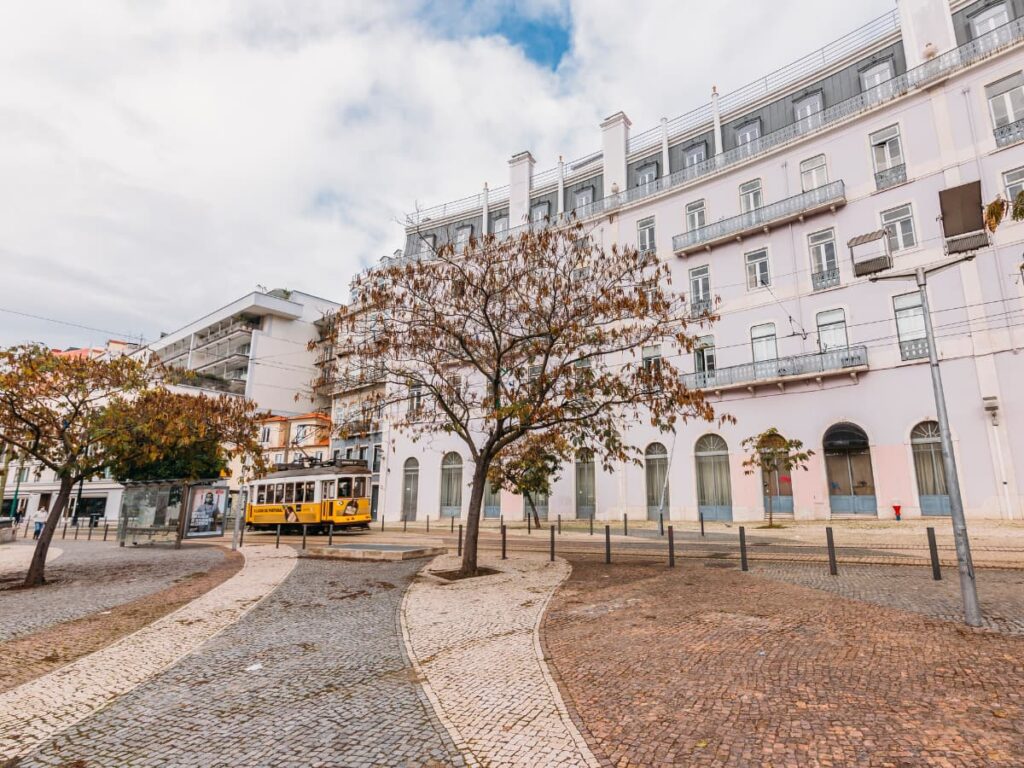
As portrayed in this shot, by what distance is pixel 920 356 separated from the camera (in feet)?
66.3

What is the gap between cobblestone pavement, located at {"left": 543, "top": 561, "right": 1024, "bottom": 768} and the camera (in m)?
3.54

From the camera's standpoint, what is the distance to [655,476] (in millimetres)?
26297

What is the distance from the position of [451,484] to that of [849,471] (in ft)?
66.9

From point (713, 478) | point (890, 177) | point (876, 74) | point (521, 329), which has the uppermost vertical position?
point (876, 74)

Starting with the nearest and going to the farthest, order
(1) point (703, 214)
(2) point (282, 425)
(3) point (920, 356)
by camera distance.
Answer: (3) point (920, 356), (1) point (703, 214), (2) point (282, 425)

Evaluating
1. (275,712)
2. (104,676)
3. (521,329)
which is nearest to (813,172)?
(521,329)

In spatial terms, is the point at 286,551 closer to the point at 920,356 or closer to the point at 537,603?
the point at 537,603

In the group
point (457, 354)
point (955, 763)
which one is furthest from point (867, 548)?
point (955, 763)

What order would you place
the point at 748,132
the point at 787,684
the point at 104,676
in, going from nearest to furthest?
1. the point at 787,684
2. the point at 104,676
3. the point at 748,132

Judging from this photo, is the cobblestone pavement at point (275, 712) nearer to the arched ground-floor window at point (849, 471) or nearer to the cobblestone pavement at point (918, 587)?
the cobblestone pavement at point (918, 587)

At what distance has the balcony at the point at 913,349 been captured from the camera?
20.2 meters

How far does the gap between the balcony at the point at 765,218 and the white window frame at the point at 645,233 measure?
1.70 m

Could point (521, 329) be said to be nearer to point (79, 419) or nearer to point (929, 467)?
point (79, 419)

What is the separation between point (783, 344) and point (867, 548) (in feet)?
38.2
